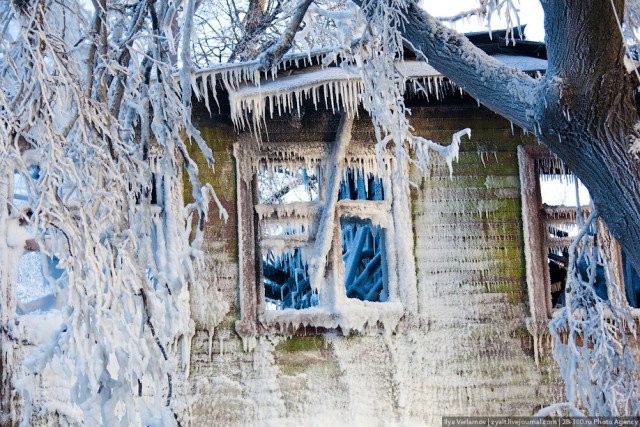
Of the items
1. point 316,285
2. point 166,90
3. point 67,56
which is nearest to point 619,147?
point 166,90

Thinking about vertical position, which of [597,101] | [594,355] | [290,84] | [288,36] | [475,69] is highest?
[290,84]

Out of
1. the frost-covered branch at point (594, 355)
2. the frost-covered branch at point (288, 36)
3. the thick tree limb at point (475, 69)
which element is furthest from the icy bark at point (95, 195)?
the frost-covered branch at point (594, 355)

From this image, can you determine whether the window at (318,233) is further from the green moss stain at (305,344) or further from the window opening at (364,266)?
the window opening at (364,266)

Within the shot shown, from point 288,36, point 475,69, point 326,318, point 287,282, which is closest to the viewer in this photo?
point 475,69

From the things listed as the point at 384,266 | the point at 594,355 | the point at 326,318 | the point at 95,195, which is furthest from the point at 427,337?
the point at 95,195

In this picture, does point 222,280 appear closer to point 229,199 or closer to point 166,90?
point 229,199

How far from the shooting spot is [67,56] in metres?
4.96

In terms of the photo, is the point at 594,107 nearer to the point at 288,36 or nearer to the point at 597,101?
the point at 597,101

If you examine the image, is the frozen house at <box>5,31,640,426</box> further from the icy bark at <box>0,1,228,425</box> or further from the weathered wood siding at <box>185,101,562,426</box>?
the icy bark at <box>0,1,228,425</box>

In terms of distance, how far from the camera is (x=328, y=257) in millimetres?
9109

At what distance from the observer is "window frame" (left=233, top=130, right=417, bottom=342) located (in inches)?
351

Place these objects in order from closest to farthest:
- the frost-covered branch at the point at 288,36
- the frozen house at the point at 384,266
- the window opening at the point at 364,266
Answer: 1. the frost-covered branch at the point at 288,36
2. the frozen house at the point at 384,266
3. the window opening at the point at 364,266

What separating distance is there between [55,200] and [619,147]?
10.0 ft

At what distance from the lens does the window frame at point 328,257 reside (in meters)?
8.91
